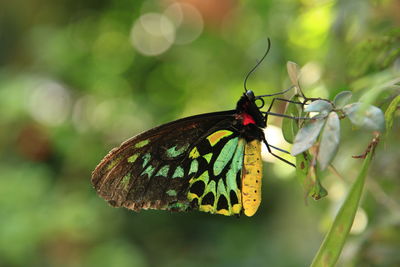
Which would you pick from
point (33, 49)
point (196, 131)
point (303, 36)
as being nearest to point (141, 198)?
point (196, 131)

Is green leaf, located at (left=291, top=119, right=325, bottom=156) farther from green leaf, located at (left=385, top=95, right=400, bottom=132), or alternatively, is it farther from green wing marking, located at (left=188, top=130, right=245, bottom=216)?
green wing marking, located at (left=188, top=130, right=245, bottom=216)

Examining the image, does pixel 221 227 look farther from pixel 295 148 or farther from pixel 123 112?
pixel 295 148

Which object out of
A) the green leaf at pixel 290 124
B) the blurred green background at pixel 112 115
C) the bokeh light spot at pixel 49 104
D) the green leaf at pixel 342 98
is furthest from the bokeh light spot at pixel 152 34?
the green leaf at pixel 342 98

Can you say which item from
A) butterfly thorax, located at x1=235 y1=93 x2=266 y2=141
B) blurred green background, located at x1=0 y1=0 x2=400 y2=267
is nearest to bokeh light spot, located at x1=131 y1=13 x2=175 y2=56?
blurred green background, located at x1=0 y1=0 x2=400 y2=267

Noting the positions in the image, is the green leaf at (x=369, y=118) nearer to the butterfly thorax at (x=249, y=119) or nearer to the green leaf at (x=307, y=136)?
the green leaf at (x=307, y=136)

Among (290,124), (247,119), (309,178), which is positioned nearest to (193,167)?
(247,119)

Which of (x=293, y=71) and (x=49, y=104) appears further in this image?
(x=49, y=104)

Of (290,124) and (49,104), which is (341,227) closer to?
(290,124)
